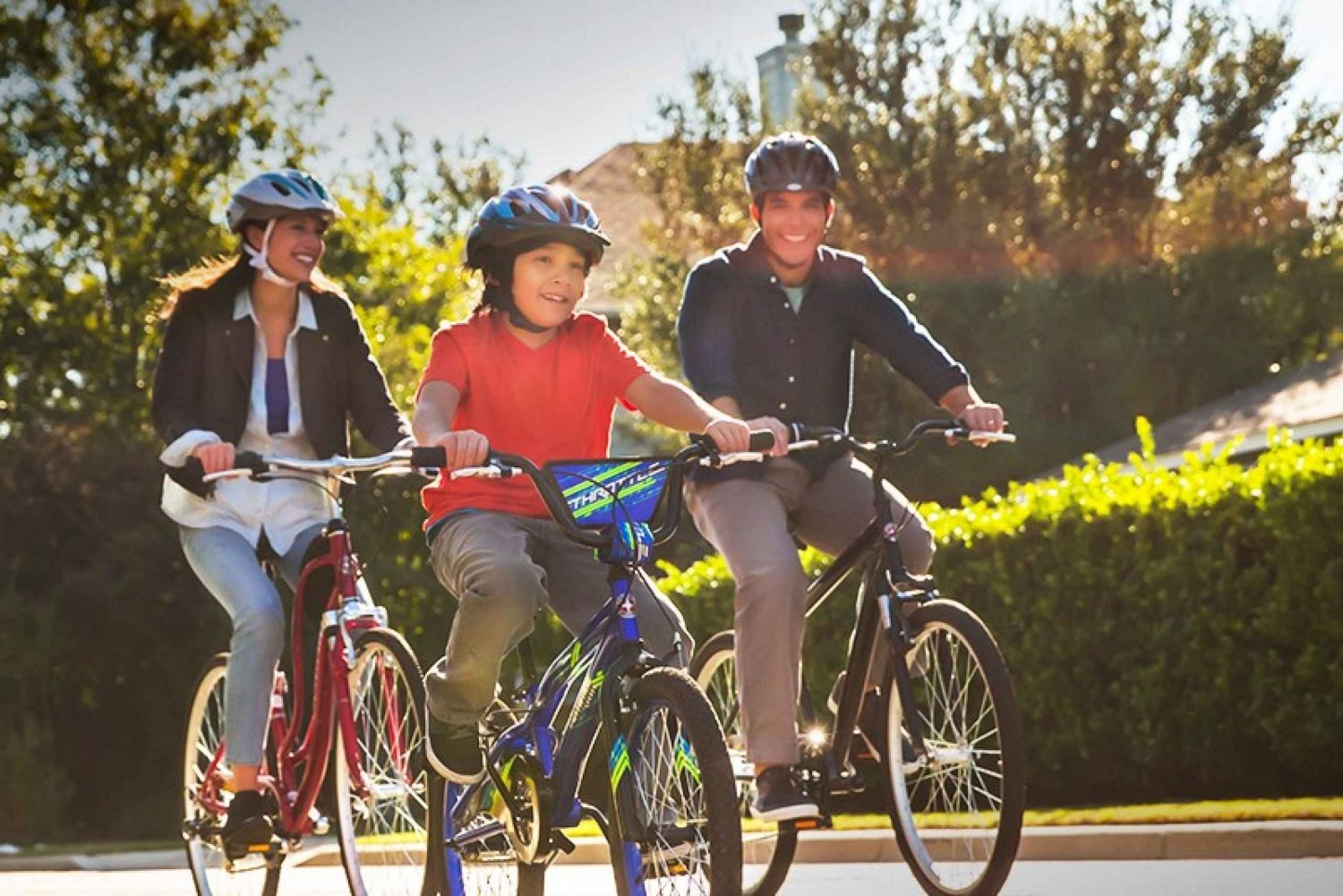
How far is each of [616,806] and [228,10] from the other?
79.5 feet

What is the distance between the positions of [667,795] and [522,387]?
5.04 ft

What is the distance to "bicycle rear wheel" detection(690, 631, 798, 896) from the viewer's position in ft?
24.0

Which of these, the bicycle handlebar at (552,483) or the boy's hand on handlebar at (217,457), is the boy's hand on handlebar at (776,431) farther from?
the boy's hand on handlebar at (217,457)

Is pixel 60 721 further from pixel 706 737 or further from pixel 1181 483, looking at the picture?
pixel 706 737

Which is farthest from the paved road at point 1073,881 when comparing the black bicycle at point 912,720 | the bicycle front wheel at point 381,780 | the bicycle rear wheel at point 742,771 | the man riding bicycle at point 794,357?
the bicycle front wheel at point 381,780

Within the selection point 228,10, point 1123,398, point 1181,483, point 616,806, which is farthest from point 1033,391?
point 616,806

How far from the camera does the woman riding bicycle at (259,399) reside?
7.40 meters

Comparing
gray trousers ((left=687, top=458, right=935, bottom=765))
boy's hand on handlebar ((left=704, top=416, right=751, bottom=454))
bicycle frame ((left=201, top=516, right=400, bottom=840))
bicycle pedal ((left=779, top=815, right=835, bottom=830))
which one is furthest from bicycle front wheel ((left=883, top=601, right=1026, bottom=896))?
bicycle frame ((left=201, top=516, right=400, bottom=840))

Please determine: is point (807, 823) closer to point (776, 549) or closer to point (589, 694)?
point (776, 549)

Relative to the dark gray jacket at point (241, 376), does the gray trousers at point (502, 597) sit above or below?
below

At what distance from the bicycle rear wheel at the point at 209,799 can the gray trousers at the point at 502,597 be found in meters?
1.28

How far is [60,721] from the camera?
21.0 metres

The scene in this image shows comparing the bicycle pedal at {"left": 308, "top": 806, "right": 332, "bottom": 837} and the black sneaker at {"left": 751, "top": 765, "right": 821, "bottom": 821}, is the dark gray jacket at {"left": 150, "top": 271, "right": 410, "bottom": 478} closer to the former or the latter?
the bicycle pedal at {"left": 308, "top": 806, "right": 332, "bottom": 837}

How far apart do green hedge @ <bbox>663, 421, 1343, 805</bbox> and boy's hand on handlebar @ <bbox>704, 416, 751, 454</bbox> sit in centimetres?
592
